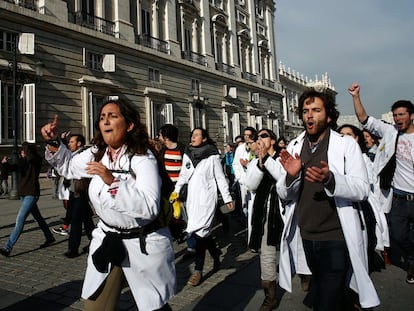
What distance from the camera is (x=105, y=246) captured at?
216 cm

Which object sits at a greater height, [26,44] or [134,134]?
[26,44]

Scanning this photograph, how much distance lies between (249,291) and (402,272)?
2.08 m

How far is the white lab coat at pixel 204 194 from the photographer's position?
4.65 m

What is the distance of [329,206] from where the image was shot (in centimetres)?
247

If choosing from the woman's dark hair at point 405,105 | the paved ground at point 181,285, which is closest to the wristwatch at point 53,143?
the paved ground at point 181,285

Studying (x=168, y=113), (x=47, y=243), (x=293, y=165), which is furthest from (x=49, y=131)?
(x=168, y=113)

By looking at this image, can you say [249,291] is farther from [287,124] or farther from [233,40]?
[287,124]

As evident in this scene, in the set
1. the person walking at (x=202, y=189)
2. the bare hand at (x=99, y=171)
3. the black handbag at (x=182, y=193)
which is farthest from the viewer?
the black handbag at (x=182, y=193)

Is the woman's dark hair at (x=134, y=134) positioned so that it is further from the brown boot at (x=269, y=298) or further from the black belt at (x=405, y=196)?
the black belt at (x=405, y=196)

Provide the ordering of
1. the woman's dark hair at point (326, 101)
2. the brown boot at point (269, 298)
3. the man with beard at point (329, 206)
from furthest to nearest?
1. the brown boot at point (269, 298)
2. the woman's dark hair at point (326, 101)
3. the man with beard at point (329, 206)

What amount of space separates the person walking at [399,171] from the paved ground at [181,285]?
0.56 meters

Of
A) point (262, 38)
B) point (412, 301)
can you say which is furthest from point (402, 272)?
point (262, 38)

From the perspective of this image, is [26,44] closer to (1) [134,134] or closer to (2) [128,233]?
(1) [134,134]

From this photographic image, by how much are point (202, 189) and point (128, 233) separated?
106 inches
